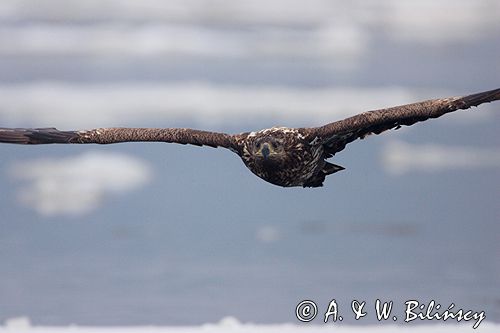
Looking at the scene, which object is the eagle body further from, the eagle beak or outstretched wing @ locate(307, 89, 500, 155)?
outstretched wing @ locate(307, 89, 500, 155)

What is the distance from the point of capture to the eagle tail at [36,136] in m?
19.5

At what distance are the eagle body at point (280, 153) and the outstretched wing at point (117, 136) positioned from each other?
0.43 meters

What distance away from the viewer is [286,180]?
17875 mm

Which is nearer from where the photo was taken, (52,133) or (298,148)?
(298,148)

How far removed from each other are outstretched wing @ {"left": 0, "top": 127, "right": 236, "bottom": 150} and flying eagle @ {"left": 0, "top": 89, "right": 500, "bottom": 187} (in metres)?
0.01

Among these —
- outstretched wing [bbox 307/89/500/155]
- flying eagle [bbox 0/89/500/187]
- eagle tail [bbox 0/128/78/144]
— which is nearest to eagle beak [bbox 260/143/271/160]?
flying eagle [bbox 0/89/500/187]

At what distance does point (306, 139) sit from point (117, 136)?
315cm

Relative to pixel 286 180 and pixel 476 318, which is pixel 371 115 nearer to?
pixel 286 180

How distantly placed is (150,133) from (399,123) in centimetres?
380

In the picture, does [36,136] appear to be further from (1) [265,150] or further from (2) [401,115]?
(2) [401,115]

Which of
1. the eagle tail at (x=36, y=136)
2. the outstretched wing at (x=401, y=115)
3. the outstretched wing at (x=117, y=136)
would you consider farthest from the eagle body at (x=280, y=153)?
the eagle tail at (x=36, y=136)

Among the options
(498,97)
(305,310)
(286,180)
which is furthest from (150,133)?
(498,97)

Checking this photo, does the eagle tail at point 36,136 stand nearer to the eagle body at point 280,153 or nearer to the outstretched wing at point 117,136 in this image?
the outstretched wing at point 117,136

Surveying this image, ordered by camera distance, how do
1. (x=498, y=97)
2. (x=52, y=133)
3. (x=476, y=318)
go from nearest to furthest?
(x=498, y=97)
(x=476, y=318)
(x=52, y=133)
